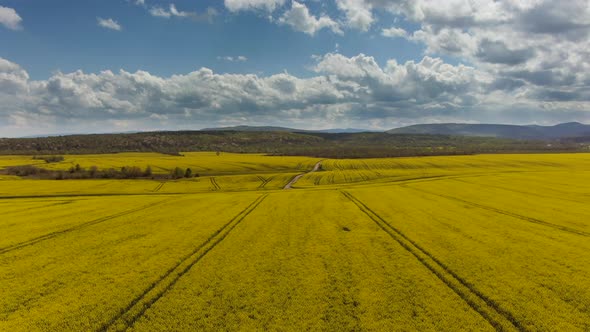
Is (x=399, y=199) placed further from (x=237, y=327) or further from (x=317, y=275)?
(x=237, y=327)

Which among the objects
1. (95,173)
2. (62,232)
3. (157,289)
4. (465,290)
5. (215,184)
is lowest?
(215,184)

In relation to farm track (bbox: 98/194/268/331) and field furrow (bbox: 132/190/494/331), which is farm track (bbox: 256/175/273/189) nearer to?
farm track (bbox: 98/194/268/331)

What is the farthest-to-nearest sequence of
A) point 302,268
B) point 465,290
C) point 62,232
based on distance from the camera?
point 62,232, point 302,268, point 465,290

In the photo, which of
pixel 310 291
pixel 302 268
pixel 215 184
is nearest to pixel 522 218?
pixel 302 268

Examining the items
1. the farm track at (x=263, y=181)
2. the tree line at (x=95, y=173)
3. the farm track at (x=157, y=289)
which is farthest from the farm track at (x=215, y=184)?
the farm track at (x=157, y=289)

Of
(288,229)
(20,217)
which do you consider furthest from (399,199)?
(20,217)

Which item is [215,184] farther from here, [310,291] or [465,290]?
[465,290]

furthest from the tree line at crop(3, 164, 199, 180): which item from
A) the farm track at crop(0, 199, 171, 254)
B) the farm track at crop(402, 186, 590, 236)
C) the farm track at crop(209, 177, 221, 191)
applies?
the farm track at crop(402, 186, 590, 236)
